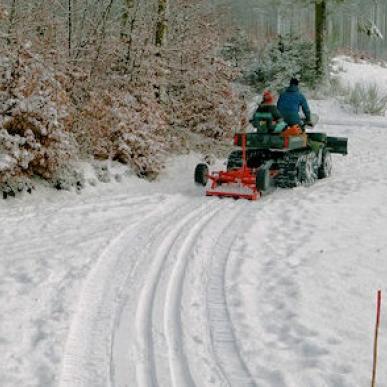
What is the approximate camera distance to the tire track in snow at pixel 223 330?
4.98m

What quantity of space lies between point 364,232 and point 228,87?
8.36 metres

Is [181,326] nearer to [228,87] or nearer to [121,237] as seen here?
[121,237]

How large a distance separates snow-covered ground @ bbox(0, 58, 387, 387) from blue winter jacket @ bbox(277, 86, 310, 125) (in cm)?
226

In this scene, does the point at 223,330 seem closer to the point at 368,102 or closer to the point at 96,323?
the point at 96,323

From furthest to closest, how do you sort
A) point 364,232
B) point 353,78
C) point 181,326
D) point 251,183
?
point 353,78
point 251,183
point 364,232
point 181,326

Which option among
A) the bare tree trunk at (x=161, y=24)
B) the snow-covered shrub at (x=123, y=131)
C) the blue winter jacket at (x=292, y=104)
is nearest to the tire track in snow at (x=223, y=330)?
the snow-covered shrub at (x=123, y=131)

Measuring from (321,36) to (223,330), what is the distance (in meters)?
20.8

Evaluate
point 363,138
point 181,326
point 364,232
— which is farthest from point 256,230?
point 363,138

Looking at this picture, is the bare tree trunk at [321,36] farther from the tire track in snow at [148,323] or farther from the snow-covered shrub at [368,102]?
the tire track in snow at [148,323]

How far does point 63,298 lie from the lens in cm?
639

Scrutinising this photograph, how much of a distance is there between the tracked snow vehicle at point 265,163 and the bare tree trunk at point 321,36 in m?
12.3

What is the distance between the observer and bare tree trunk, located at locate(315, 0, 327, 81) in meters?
24.6

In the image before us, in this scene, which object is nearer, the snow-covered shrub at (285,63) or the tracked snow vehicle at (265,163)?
the tracked snow vehicle at (265,163)

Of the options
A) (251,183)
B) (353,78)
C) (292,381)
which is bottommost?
(292,381)
